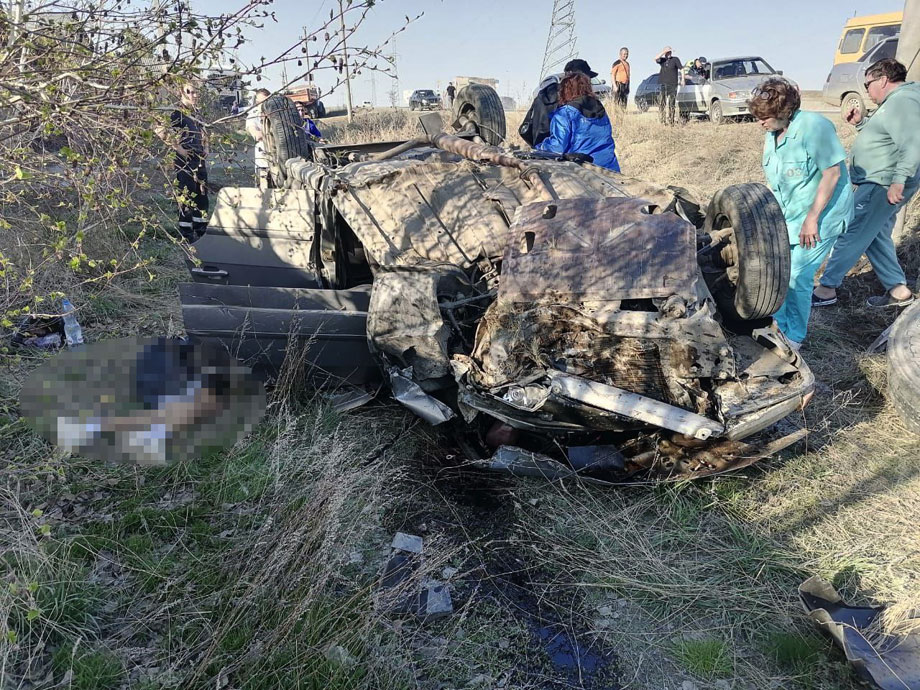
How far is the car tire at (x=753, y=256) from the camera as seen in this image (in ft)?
10.8

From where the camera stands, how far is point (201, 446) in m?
2.77

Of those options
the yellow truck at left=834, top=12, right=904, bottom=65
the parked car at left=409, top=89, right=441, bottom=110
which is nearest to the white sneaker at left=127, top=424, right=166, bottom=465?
the yellow truck at left=834, top=12, right=904, bottom=65

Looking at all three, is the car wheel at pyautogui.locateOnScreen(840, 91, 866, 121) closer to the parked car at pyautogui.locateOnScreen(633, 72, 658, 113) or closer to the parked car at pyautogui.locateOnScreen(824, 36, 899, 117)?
the parked car at pyautogui.locateOnScreen(824, 36, 899, 117)

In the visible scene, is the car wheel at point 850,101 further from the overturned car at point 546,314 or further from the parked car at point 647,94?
the overturned car at point 546,314

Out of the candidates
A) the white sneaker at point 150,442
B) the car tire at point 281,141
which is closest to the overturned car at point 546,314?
the white sneaker at point 150,442

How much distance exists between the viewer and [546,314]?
296 cm

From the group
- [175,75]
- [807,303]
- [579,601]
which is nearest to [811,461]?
[807,303]

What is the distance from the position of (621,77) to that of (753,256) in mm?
10593

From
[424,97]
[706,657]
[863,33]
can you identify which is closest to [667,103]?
[863,33]

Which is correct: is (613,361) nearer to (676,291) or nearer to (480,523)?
(676,291)

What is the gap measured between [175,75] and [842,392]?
13.2 feet

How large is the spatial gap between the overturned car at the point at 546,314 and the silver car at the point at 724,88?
11.4 m

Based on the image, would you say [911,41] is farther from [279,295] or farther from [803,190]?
[279,295]

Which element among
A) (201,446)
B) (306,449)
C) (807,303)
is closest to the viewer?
(201,446)
